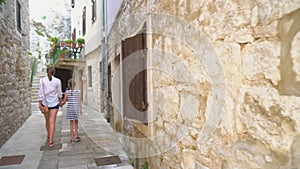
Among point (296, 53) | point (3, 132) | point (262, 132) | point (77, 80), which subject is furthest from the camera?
point (77, 80)

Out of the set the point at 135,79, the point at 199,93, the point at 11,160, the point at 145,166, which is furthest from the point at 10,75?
the point at 199,93

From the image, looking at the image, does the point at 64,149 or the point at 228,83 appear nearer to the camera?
the point at 228,83

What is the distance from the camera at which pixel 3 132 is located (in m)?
4.43

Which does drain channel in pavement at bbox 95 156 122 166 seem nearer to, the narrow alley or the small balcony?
the narrow alley

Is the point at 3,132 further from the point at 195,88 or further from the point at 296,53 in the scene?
the point at 296,53

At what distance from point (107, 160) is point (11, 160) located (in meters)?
1.47

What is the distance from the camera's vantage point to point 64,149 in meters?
4.20

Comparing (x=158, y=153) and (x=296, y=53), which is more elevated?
(x=296, y=53)

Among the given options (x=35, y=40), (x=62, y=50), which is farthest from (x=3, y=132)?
(x=35, y=40)

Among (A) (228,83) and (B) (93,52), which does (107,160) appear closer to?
(A) (228,83)

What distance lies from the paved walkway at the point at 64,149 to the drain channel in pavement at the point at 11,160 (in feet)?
0.24

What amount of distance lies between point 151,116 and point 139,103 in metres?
0.38

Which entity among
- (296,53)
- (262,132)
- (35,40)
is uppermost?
(35,40)

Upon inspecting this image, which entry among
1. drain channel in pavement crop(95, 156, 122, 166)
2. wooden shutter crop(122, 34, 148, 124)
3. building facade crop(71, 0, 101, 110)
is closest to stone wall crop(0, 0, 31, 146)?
drain channel in pavement crop(95, 156, 122, 166)
